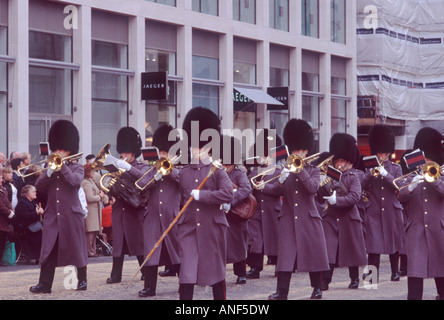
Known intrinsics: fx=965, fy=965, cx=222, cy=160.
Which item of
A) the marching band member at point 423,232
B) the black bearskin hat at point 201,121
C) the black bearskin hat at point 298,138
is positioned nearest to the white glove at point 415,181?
the marching band member at point 423,232

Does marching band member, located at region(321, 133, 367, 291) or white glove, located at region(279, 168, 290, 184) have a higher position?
white glove, located at region(279, 168, 290, 184)

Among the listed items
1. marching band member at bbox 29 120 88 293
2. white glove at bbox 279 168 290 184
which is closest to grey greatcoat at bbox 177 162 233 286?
white glove at bbox 279 168 290 184

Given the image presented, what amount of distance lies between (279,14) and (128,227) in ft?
75.7

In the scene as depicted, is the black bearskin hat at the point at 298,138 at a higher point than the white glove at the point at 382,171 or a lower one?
higher

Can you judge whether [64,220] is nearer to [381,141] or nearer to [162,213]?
[162,213]

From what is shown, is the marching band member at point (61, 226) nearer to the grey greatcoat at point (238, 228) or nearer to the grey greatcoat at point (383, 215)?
the grey greatcoat at point (238, 228)

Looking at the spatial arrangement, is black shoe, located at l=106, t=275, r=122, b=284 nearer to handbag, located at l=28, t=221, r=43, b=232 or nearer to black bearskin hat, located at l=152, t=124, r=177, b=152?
black bearskin hat, located at l=152, t=124, r=177, b=152

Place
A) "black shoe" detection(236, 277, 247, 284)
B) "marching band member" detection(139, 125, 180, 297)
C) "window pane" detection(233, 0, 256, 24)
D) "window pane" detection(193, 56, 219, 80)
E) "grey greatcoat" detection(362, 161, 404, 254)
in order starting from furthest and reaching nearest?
"window pane" detection(233, 0, 256, 24) → "window pane" detection(193, 56, 219, 80) → "grey greatcoat" detection(362, 161, 404, 254) → "black shoe" detection(236, 277, 247, 284) → "marching band member" detection(139, 125, 180, 297)

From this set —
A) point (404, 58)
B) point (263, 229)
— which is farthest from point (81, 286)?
point (404, 58)

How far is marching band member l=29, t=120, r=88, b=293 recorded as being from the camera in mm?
11242

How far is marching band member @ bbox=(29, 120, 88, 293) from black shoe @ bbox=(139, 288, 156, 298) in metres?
0.86

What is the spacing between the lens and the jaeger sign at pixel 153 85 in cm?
2675

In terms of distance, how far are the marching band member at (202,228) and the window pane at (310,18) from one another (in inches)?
1071

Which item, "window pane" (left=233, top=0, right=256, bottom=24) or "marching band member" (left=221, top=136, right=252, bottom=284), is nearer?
"marching band member" (left=221, top=136, right=252, bottom=284)
